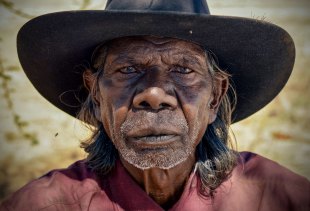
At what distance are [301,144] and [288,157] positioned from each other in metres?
0.19

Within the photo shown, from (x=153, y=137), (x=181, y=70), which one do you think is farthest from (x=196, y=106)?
(x=153, y=137)

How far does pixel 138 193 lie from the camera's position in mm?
2938

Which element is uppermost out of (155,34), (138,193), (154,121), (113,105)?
(155,34)

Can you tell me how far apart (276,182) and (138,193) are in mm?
723

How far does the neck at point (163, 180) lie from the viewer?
3035mm

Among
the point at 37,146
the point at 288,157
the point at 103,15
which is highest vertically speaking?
the point at 103,15

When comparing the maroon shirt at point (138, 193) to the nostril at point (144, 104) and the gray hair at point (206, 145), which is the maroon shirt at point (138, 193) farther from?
the nostril at point (144, 104)

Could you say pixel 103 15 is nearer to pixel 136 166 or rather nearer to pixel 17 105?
pixel 136 166

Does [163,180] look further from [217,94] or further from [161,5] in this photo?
[161,5]

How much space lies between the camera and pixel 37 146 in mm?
5293

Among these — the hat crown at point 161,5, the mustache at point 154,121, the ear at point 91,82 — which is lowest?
the ear at point 91,82

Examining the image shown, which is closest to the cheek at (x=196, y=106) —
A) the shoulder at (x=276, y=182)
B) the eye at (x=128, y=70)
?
the eye at (x=128, y=70)

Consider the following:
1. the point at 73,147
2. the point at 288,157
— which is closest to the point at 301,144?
the point at 288,157

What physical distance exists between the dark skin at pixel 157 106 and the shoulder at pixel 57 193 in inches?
8.9
